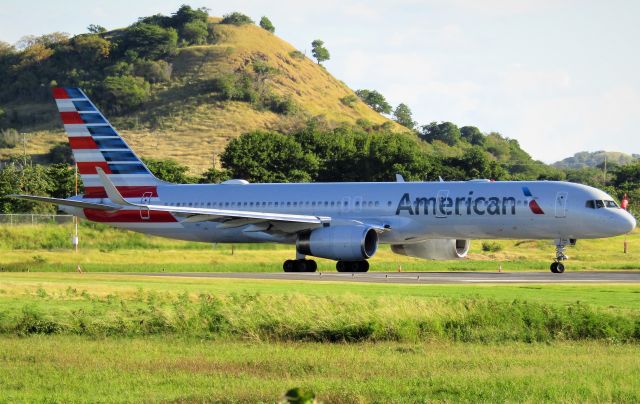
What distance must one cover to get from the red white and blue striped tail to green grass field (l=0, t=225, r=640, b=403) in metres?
18.1

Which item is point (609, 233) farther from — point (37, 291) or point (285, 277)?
point (37, 291)

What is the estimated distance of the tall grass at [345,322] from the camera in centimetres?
2525

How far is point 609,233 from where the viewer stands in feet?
156

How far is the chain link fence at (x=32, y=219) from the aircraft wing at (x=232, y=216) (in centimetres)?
2238

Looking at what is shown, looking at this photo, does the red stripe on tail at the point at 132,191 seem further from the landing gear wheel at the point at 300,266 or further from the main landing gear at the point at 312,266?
the landing gear wheel at the point at 300,266

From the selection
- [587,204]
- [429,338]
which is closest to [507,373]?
[429,338]

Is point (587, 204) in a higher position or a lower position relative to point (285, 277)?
higher

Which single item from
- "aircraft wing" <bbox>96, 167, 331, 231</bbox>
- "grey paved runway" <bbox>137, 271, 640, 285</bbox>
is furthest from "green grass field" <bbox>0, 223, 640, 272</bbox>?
"aircraft wing" <bbox>96, 167, 331, 231</bbox>

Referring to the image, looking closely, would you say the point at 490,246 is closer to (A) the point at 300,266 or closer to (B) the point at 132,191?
(A) the point at 300,266

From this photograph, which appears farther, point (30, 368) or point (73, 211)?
point (73, 211)

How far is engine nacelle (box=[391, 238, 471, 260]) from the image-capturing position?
5231 cm

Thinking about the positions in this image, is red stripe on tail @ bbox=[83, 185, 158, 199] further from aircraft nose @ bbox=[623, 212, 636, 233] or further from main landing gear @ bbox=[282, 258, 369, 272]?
aircraft nose @ bbox=[623, 212, 636, 233]

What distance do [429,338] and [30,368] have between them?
8.79 metres

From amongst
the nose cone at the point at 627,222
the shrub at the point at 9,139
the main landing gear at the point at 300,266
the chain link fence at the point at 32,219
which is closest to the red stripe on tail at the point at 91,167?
the main landing gear at the point at 300,266
